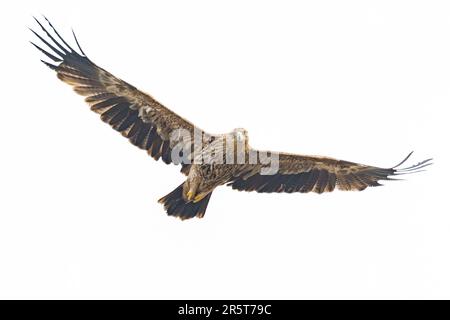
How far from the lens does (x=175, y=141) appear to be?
12812 millimetres

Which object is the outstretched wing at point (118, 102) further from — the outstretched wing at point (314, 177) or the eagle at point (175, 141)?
the outstretched wing at point (314, 177)

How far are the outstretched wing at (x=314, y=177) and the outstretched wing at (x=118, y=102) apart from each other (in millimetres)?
1135

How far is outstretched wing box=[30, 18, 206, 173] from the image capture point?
12.5 meters

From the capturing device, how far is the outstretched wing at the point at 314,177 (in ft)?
43.5

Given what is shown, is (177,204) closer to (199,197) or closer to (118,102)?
(199,197)

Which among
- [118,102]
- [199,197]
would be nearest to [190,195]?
[199,197]

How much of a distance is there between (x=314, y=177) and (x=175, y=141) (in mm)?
1886

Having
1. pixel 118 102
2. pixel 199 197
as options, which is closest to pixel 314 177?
pixel 199 197

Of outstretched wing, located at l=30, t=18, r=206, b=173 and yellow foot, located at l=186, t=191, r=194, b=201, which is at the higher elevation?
outstretched wing, located at l=30, t=18, r=206, b=173

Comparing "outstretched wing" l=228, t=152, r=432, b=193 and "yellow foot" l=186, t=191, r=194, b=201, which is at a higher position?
"outstretched wing" l=228, t=152, r=432, b=193

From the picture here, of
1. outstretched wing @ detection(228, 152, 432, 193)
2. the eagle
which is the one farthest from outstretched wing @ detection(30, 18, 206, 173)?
outstretched wing @ detection(228, 152, 432, 193)

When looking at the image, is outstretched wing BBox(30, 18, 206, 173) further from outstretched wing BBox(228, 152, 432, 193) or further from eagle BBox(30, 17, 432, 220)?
outstretched wing BBox(228, 152, 432, 193)

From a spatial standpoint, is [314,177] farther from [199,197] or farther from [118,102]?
[118,102]

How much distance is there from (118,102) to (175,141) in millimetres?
823
